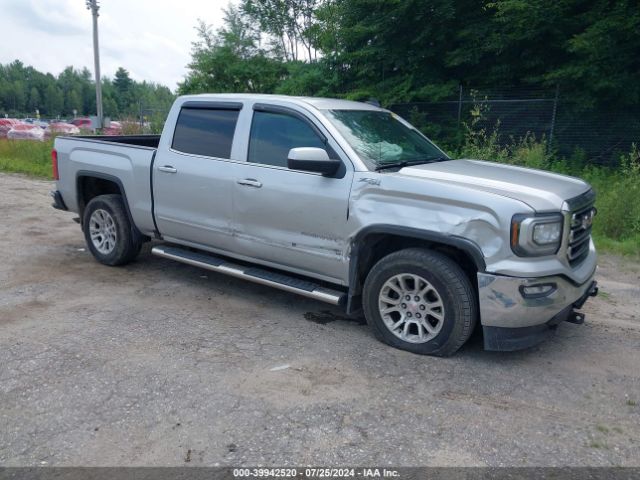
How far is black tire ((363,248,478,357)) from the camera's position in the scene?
13.1ft

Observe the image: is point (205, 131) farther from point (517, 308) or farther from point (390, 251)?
point (517, 308)

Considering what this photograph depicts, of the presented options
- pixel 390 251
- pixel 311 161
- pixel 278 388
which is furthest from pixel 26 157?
pixel 278 388

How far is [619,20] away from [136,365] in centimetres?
1148

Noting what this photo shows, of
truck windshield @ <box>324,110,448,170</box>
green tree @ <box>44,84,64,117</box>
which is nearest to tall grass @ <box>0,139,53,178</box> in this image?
truck windshield @ <box>324,110,448,170</box>

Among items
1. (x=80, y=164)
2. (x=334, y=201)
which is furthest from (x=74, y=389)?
(x=80, y=164)

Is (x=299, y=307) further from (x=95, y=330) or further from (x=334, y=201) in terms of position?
(x=95, y=330)

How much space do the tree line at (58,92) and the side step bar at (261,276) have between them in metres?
104

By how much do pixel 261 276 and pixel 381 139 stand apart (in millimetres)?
1626

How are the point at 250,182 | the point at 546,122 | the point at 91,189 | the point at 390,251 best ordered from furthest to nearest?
the point at 546,122, the point at 91,189, the point at 250,182, the point at 390,251

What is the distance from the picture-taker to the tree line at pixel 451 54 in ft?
38.0

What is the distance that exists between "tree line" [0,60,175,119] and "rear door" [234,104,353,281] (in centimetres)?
10464

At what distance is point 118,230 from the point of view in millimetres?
6258

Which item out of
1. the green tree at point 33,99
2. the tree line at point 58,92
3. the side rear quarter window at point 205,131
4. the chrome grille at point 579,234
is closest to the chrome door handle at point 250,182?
the side rear quarter window at point 205,131

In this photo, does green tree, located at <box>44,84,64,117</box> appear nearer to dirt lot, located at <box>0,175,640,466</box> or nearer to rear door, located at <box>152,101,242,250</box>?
rear door, located at <box>152,101,242,250</box>
